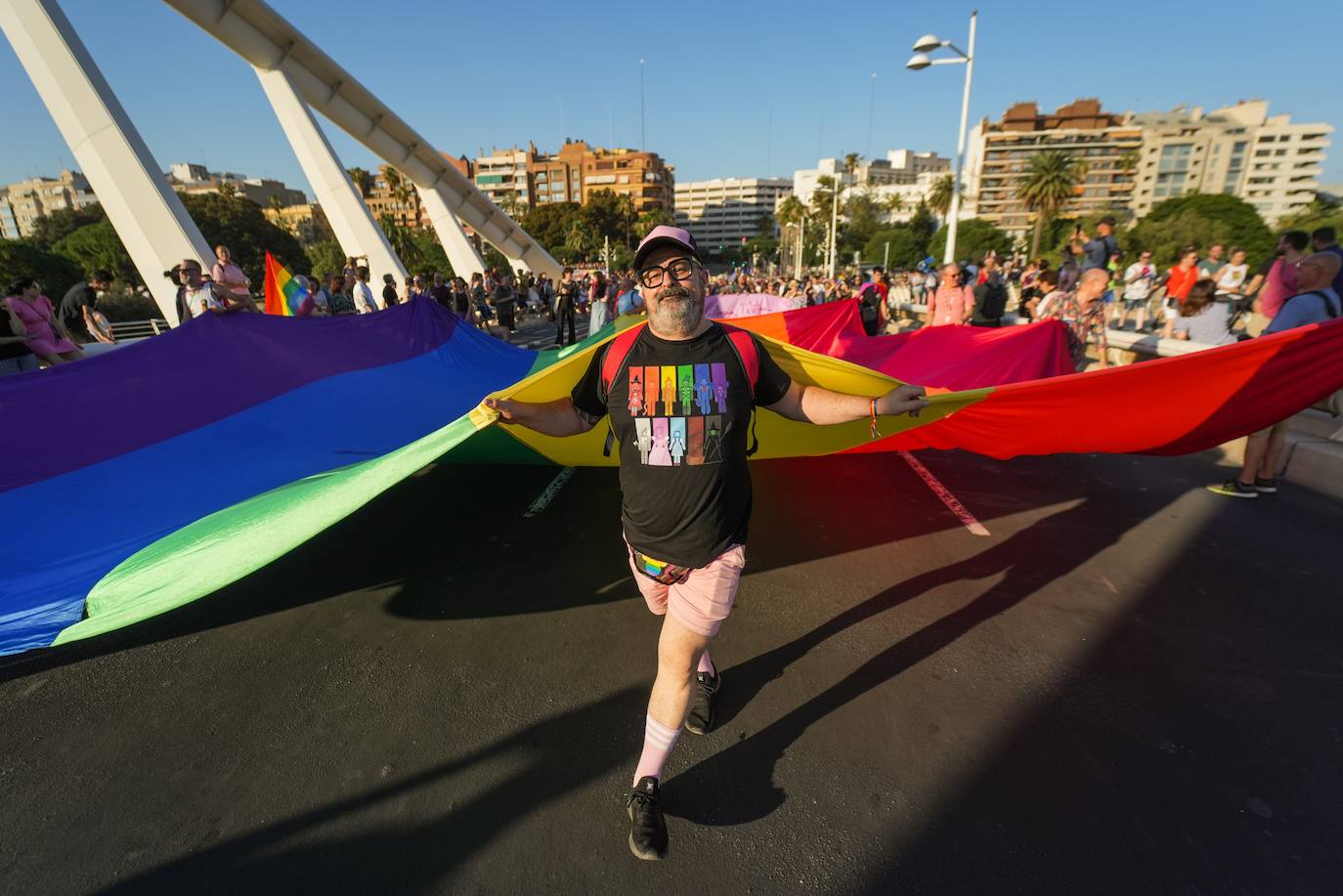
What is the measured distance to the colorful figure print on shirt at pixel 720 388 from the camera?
209 cm

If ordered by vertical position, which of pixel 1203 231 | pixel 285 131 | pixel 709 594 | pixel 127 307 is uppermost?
pixel 285 131

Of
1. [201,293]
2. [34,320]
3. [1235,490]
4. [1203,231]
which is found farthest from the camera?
[1203,231]

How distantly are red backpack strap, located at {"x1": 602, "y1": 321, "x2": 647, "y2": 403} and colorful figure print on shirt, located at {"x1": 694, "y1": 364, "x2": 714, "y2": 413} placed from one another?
29 centimetres

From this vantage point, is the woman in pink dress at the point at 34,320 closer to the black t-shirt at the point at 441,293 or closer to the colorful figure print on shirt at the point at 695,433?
the black t-shirt at the point at 441,293

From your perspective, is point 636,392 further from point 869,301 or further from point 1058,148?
point 1058,148

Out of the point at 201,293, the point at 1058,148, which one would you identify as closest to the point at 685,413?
the point at 201,293

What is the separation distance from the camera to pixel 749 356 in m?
2.20

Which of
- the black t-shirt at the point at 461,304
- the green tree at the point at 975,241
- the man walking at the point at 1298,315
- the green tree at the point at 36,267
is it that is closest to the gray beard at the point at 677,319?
the man walking at the point at 1298,315

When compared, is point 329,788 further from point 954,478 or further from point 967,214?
point 967,214

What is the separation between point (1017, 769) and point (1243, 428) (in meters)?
2.70

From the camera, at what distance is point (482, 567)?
13.4 feet

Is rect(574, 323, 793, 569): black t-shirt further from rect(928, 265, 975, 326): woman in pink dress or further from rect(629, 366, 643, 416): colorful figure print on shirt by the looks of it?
rect(928, 265, 975, 326): woman in pink dress

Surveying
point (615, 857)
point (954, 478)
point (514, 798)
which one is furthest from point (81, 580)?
point (954, 478)

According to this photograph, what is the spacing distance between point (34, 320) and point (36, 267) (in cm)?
5062
